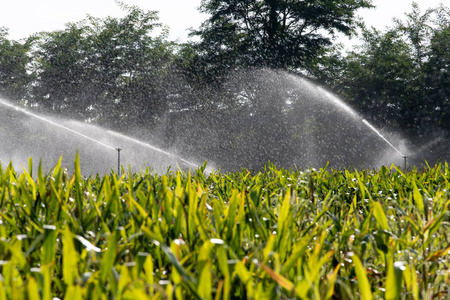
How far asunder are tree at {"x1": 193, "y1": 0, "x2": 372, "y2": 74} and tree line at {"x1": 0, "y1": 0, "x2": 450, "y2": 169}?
0.23 feet

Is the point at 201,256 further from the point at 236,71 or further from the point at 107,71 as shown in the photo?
the point at 107,71

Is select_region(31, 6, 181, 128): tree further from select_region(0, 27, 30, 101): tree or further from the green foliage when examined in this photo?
the green foliage

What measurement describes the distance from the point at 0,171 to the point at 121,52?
37.1 metres

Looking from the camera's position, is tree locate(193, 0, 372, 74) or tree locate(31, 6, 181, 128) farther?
tree locate(31, 6, 181, 128)

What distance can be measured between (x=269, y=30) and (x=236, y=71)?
148 inches

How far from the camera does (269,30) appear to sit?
110 feet

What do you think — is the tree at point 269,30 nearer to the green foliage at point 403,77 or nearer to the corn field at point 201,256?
the green foliage at point 403,77

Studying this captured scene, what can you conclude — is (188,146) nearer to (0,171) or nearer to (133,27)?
(133,27)

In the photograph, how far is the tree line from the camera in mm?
32625

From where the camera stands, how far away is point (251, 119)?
3312cm

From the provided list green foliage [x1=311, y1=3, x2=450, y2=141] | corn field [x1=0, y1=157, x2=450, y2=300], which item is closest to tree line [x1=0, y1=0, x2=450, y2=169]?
green foliage [x1=311, y1=3, x2=450, y2=141]

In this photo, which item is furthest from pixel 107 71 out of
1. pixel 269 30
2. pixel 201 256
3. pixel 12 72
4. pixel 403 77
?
pixel 201 256

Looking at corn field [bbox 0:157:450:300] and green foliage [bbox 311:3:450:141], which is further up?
green foliage [bbox 311:3:450:141]

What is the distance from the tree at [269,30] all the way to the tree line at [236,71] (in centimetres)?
7
